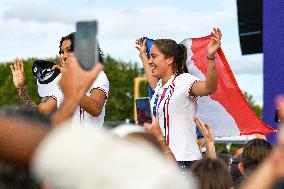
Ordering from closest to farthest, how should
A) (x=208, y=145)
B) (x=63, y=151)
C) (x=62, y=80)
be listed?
(x=63, y=151), (x=62, y=80), (x=208, y=145)

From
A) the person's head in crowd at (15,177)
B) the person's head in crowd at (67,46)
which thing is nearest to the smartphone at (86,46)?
the person's head in crowd at (15,177)

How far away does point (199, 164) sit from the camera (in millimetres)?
3484

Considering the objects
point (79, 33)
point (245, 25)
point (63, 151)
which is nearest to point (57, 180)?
point (63, 151)

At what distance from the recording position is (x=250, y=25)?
15758mm

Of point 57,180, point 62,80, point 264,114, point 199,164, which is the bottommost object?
point 264,114

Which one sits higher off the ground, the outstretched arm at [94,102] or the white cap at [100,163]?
the white cap at [100,163]

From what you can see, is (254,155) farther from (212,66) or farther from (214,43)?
(214,43)

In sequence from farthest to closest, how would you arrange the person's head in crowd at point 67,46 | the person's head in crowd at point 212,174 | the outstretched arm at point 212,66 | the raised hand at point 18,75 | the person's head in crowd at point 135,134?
the raised hand at point 18,75
the person's head in crowd at point 67,46
the outstretched arm at point 212,66
the person's head in crowd at point 212,174
the person's head in crowd at point 135,134

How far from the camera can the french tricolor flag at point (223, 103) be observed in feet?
23.5

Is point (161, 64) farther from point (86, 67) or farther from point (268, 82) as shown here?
point (86, 67)

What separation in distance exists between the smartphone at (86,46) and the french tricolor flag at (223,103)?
5.11m

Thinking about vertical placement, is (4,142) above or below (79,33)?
below

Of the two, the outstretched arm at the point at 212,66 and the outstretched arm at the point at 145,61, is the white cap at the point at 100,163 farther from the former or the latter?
the outstretched arm at the point at 145,61

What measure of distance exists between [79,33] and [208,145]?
2973 millimetres
